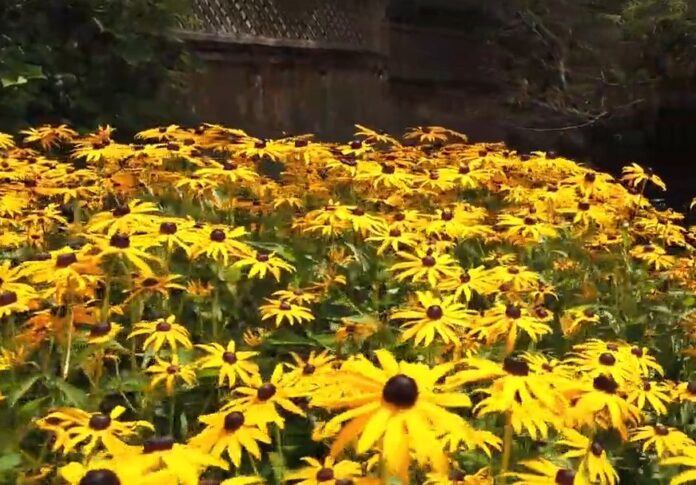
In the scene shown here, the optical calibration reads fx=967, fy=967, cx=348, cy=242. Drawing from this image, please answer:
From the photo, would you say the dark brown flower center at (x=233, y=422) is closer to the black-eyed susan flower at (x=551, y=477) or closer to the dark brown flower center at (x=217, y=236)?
the black-eyed susan flower at (x=551, y=477)

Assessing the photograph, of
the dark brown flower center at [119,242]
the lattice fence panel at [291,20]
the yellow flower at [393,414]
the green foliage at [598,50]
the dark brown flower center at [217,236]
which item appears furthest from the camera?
the lattice fence panel at [291,20]

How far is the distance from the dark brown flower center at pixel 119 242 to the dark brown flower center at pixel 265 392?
59 centimetres

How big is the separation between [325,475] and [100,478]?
1.38 ft

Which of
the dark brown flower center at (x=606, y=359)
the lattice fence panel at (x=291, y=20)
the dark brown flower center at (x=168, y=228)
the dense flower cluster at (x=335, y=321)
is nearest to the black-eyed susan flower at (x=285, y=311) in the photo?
the dense flower cluster at (x=335, y=321)

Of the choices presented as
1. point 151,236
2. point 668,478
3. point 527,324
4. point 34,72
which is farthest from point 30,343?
point 34,72

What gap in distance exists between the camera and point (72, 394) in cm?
202

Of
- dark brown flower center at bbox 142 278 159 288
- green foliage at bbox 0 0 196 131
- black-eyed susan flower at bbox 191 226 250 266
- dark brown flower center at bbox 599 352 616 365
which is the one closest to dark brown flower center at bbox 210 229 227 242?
black-eyed susan flower at bbox 191 226 250 266

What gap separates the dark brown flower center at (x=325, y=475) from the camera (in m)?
1.58

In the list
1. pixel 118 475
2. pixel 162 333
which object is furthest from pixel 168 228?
pixel 118 475

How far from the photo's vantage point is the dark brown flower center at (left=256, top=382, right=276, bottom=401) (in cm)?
180

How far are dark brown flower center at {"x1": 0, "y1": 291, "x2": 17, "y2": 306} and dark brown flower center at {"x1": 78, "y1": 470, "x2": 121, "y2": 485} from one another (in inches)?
37.2

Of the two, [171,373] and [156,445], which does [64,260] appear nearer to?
[171,373]

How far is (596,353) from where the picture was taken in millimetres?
2182

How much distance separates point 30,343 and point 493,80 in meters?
14.2
